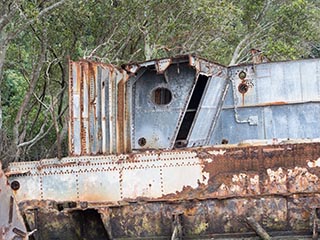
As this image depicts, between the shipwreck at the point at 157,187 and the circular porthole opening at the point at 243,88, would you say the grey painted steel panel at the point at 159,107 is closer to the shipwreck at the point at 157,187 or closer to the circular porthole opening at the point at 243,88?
the shipwreck at the point at 157,187

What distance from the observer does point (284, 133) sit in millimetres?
10133

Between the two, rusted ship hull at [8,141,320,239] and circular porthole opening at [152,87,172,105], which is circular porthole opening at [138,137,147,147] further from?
rusted ship hull at [8,141,320,239]

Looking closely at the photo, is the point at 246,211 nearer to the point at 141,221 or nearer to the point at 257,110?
the point at 141,221

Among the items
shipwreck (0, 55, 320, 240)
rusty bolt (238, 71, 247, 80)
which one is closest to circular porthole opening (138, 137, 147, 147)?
shipwreck (0, 55, 320, 240)

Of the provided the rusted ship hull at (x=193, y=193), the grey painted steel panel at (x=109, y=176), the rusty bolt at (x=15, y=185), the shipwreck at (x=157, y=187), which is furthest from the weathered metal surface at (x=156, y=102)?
the rusty bolt at (x=15, y=185)

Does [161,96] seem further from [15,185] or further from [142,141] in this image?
[15,185]

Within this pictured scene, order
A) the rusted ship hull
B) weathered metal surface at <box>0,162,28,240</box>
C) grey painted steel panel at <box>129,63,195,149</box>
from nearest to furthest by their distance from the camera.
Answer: weathered metal surface at <box>0,162,28,240</box>, the rusted ship hull, grey painted steel panel at <box>129,63,195,149</box>

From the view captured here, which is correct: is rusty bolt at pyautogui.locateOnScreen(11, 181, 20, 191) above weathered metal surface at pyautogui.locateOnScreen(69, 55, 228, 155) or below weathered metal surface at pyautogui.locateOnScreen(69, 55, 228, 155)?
below

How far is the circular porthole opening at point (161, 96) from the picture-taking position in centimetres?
980

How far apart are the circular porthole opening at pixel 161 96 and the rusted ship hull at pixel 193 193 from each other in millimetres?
2840

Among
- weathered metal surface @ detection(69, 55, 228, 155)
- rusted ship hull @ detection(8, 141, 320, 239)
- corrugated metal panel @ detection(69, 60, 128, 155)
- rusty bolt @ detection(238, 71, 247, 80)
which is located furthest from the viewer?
rusty bolt @ detection(238, 71, 247, 80)

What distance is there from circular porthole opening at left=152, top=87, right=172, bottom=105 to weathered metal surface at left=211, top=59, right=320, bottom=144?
1265 millimetres

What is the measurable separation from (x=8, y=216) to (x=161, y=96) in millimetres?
5179

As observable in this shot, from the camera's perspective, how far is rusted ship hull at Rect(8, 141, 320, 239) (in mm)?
6832
